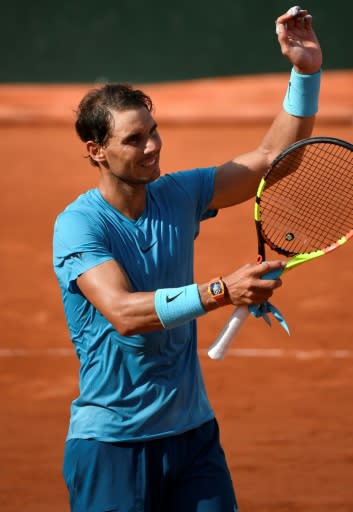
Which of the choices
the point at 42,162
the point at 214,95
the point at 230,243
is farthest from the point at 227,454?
the point at 214,95

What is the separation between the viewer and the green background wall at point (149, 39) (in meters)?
18.3

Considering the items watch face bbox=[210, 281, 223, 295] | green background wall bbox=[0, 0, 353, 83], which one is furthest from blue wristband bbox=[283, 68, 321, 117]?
green background wall bbox=[0, 0, 353, 83]

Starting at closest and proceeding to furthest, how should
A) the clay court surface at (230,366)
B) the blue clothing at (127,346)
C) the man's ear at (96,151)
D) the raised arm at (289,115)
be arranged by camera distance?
the blue clothing at (127,346)
the man's ear at (96,151)
the raised arm at (289,115)
the clay court surface at (230,366)

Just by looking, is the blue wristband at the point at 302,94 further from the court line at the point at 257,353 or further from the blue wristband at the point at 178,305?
the court line at the point at 257,353

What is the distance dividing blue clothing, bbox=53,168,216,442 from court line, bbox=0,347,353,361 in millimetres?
4397

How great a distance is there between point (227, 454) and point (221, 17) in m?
12.9

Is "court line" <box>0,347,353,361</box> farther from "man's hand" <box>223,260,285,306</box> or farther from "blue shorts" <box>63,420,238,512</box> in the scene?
"man's hand" <box>223,260,285,306</box>

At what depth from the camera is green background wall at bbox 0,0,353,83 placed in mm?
18312

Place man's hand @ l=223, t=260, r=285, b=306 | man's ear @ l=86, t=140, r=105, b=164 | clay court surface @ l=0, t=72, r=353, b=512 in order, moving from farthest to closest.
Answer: clay court surface @ l=0, t=72, r=353, b=512 < man's ear @ l=86, t=140, r=105, b=164 < man's hand @ l=223, t=260, r=285, b=306

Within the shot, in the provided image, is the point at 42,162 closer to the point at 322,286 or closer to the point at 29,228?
the point at 29,228

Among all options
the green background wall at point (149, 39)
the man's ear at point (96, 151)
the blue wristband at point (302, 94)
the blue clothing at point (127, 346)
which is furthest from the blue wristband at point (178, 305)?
the green background wall at point (149, 39)

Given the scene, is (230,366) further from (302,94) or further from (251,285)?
(251,285)

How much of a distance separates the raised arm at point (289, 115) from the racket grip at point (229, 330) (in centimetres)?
72

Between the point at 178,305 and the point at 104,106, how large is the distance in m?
0.86
